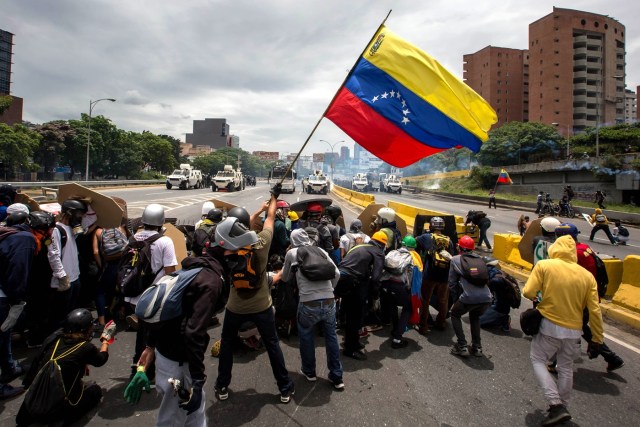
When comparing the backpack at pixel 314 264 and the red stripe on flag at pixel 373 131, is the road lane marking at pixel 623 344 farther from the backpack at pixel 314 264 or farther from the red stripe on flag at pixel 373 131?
the backpack at pixel 314 264

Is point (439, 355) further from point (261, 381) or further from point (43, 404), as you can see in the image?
point (43, 404)

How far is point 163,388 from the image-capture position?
2457mm

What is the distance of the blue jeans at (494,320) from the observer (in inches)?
208

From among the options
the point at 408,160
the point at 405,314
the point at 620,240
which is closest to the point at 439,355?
the point at 405,314

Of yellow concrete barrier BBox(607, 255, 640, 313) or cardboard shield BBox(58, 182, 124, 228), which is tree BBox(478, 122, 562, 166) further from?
cardboard shield BBox(58, 182, 124, 228)

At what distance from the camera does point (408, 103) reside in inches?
204

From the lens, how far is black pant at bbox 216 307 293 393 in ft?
10.8

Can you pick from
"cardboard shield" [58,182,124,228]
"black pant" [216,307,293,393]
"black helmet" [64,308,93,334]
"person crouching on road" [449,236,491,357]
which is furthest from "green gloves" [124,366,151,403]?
"person crouching on road" [449,236,491,357]

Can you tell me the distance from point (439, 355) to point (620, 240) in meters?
13.5

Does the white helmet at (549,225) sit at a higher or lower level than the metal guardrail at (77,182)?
lower

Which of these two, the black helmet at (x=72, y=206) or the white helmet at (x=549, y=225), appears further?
the white helmet at (x=549, y=225)

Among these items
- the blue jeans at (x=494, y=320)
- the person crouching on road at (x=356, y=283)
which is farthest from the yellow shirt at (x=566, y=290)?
the blue jeans at (x=494, y=320)

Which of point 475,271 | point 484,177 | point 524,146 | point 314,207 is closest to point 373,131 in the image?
point 314,207

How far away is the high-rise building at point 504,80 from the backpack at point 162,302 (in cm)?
10064
